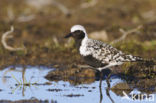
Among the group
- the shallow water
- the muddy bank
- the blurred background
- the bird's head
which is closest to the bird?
the bird's head

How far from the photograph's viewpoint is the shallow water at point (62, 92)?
962 centimetres

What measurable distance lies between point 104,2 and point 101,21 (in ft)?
16.8

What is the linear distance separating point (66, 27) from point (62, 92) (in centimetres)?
1472

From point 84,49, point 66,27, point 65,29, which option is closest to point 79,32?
point 84,49

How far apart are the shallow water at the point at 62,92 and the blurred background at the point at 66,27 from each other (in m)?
2.32

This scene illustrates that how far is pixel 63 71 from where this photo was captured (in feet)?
42.8

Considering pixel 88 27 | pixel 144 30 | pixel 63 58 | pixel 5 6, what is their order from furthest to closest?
pixel 5 6, pixel 88 27, pixel 144 30, pixel 63 58

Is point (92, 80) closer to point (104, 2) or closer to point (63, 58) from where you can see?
point (63, 58)

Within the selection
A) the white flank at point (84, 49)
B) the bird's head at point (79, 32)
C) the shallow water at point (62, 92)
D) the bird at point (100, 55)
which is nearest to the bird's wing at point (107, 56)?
the bird at point (100, 55)

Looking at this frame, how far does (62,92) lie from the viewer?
1056 cm

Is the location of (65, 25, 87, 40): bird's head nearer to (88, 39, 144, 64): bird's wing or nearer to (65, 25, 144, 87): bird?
(65, 25, 144, 87): bird

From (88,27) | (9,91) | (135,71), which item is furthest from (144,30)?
(9,91)

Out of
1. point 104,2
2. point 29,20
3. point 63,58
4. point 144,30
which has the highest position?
point 104,2

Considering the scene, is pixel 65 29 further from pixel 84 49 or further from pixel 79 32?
pixel 84 49
